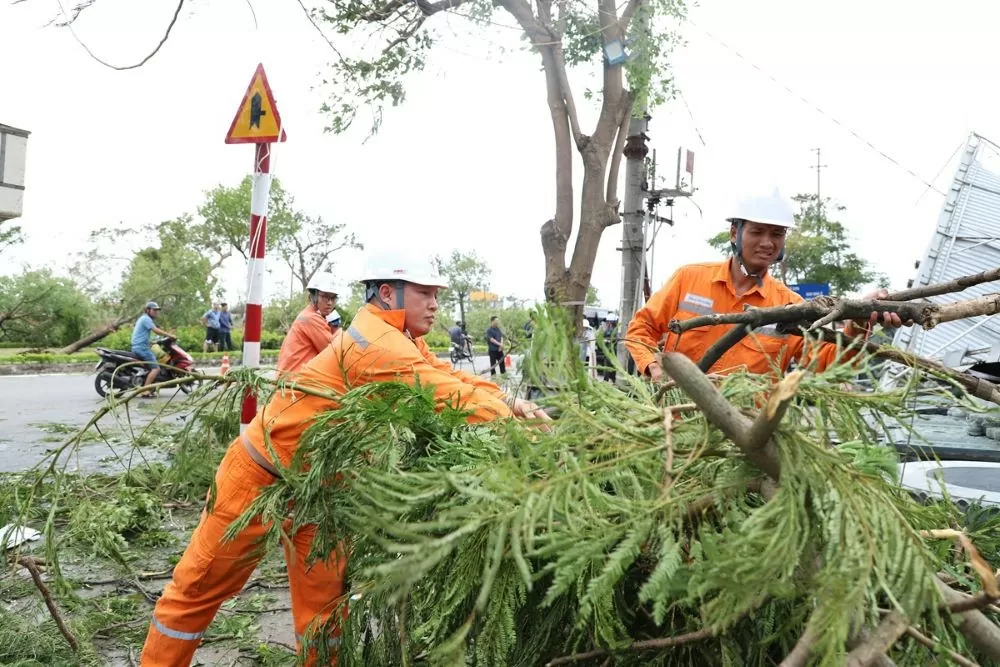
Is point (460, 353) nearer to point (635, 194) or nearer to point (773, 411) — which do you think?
point (773, 411)

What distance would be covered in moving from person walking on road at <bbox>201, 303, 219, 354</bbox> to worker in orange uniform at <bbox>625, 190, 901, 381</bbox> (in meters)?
21.3

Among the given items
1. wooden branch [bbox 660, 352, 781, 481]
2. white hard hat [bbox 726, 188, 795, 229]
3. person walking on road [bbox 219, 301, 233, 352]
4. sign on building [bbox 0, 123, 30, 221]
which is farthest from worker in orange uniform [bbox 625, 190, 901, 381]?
person walking on road [bbox 219, 301, 233, 352]

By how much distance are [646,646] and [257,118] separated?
4427 mm

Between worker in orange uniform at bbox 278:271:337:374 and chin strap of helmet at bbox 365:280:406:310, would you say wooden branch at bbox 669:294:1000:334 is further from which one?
worker in orange uniform at bbox 278:271:337:374

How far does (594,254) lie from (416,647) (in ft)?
27.3

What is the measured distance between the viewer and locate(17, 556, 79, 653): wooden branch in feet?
9.33

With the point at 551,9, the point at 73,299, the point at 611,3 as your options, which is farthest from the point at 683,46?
the point at 73,299

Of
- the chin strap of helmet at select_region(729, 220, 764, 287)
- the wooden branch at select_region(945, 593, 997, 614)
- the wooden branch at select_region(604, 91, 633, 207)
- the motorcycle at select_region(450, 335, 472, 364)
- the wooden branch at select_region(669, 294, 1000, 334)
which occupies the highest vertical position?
the wooden branch at select_region(604, 91, 633, 207)

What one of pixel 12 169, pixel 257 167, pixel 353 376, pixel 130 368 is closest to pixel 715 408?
pixel 353 376

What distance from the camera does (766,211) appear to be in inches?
130

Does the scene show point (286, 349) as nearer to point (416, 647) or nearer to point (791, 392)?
point (416, 647)

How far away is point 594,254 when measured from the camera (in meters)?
9.66

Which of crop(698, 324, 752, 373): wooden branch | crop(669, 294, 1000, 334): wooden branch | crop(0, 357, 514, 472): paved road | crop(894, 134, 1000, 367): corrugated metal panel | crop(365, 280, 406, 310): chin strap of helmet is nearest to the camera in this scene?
crop(669, 294, 1000, 334): wooden branch

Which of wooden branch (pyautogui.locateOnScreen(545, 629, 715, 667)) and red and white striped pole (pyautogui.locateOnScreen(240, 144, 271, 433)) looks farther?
red and white striped pole (pyautogui.locateOnScreen(240, 144, 271, 433))
